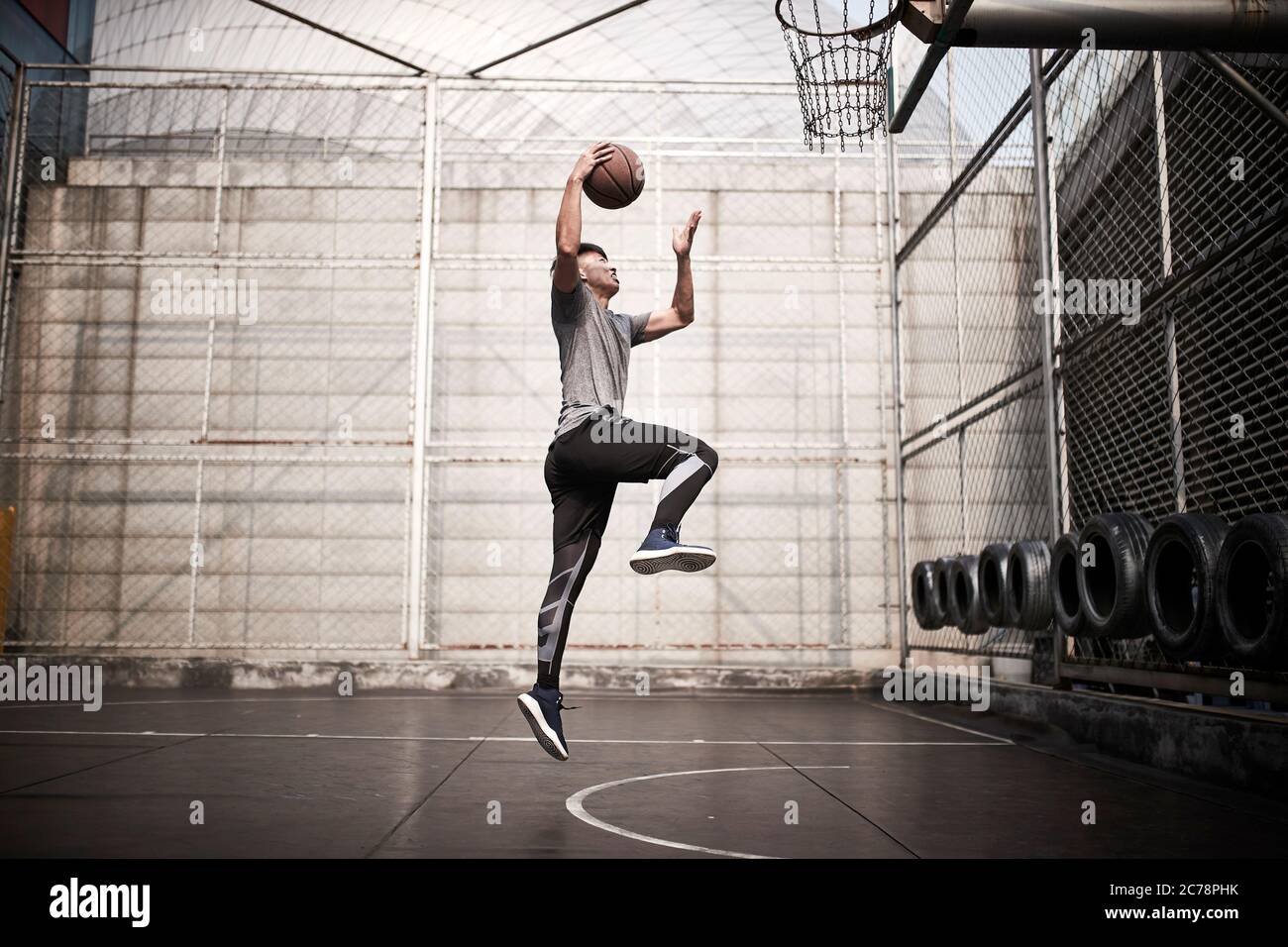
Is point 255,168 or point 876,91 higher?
point 255,168

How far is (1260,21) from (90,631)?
35.9ft

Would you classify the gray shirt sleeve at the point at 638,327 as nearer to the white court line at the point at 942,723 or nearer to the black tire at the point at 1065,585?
the black tire at the point at 1065,585

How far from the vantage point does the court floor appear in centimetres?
245

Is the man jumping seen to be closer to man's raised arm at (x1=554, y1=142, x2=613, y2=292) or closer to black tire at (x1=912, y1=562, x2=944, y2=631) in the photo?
man's raised arm at (x1=554, y1=142, x2=613, y2=292)

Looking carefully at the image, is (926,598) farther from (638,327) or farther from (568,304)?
(568,304)

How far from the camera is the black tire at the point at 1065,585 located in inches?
213

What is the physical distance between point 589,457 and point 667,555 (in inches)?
18.5

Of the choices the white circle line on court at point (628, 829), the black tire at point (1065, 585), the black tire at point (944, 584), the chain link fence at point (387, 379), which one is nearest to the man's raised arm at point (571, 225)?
the white circle line on court at point (628, 829)

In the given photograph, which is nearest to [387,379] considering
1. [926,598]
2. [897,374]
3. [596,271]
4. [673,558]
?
[897,374]

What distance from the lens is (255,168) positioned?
437 inches

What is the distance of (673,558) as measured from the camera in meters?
3.36

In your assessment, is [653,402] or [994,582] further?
[653,402]
